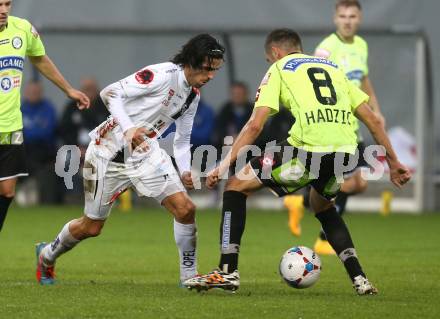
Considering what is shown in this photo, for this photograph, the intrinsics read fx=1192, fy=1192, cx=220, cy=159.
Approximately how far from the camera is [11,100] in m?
10.0

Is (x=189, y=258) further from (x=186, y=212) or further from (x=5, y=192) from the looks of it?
(x=5, y=192)

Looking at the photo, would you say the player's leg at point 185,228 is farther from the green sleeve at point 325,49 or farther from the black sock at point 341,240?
the green sleeve at point 325,49

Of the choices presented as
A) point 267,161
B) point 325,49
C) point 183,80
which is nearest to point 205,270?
point 267,161

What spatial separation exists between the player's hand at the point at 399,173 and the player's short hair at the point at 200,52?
1.56 meters

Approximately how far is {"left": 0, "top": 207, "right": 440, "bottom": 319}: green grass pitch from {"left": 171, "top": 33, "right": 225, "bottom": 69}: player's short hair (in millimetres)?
1773

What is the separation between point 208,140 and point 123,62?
2.29 m

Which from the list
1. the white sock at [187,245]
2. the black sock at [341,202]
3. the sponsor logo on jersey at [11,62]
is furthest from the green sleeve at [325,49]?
the white sock at [187,245]

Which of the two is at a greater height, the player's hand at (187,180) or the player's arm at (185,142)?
the player's arm at (185,142)

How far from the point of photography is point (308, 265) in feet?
30.3

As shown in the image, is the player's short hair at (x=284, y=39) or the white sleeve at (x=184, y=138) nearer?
the player's short hair at (x=284, y=39)

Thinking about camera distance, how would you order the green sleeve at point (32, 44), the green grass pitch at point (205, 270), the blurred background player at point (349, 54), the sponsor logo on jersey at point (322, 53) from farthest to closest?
the blurred background player at point (349, 54) < the sponsor logo on jersey at point (322, 53) < the green sleeve at point (32, 44) < the green grass pitch at point (205, 270)

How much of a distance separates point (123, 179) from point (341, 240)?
1.78m

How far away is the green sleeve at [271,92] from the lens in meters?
8.87

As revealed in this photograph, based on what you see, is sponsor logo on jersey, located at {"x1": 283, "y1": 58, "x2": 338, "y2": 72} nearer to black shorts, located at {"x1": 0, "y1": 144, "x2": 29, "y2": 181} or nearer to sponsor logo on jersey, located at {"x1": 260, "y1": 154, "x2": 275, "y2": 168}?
sponsor logo on jersey, located at {"x1": 260, "y1": 154, "x2": 275, "y2": 168}
